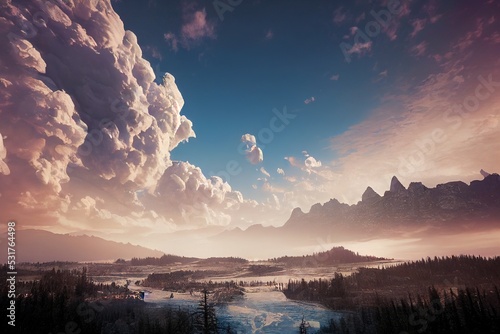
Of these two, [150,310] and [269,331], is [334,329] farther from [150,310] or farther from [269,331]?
[150,310]

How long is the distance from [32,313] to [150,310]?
63278mm

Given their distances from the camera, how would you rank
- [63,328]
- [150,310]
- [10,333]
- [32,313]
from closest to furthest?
[10,333]
[63,328]
[32,313]
[150,310]

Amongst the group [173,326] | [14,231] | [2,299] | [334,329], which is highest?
[14,231]

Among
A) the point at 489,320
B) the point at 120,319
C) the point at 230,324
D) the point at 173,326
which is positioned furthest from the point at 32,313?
the point at 489,320

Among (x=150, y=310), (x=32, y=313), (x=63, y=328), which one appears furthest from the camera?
(x=150, y=310)

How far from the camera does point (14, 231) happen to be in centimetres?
5991

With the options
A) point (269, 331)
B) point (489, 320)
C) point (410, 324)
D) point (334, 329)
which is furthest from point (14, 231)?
point (489, 320)

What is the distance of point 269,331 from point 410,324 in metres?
82.2

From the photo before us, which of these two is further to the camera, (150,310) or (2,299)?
(150,310)

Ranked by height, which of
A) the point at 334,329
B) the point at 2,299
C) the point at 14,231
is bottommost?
the point at 334,329

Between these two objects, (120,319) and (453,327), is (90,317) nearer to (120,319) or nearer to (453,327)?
(120,319)

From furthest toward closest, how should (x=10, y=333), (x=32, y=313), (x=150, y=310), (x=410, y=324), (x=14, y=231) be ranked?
(x=150, y=310) → (x=410, y=324) → (x=32, y=313) → (x=10, y=333) → (x=14, y=231)

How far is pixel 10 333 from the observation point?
136m

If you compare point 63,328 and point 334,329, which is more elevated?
point 63,328
